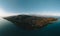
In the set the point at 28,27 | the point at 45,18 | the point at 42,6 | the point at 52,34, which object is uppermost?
the point at 42,6

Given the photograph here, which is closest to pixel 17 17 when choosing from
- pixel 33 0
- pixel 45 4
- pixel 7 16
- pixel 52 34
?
pixel 7 16

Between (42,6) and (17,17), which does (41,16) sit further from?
(17,17)

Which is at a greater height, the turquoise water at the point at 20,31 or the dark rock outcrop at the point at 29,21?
the dark rock outcrop at the point at 29,21

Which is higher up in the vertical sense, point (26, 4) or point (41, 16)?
point (26, 4)

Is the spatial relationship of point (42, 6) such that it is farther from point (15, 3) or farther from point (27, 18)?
point (15, 3)

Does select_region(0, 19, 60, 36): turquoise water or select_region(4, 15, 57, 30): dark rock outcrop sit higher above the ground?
select_region(4, 15, 57, 30): dark rock outcrop

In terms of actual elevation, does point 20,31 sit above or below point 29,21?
below

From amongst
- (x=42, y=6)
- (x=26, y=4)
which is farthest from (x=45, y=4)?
(x=26, y=4)
